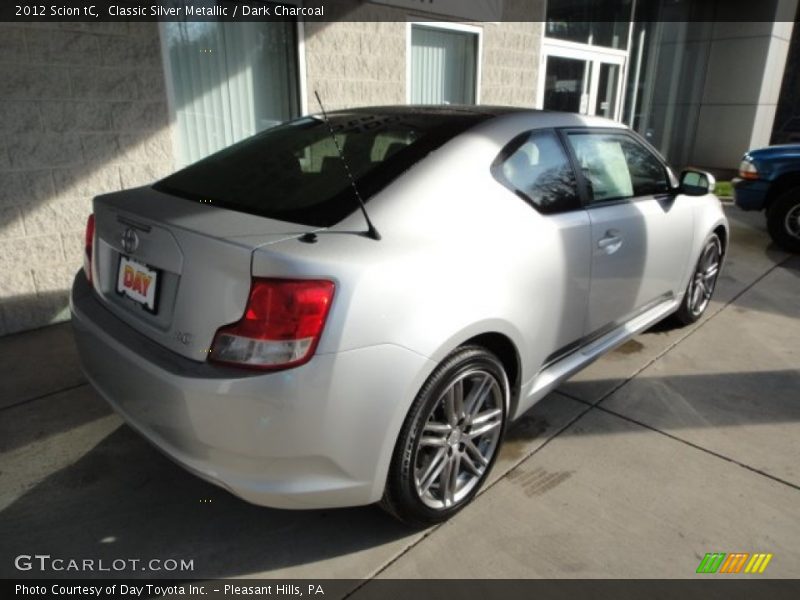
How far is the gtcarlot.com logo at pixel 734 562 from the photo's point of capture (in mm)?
2135

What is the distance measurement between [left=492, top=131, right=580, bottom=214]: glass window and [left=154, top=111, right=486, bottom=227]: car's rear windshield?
0.76ft

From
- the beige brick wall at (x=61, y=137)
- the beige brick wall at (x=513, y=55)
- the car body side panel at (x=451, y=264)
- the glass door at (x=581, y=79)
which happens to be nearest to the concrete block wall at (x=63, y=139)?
the beige brick wall at (x=61, y=137)

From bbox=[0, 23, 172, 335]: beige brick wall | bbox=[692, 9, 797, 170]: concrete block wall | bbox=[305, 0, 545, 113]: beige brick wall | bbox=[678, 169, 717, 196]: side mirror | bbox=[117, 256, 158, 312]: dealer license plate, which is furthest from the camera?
bbox=[692, 9, 797, 170]: concrete block wall

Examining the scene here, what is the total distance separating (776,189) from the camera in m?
6.75

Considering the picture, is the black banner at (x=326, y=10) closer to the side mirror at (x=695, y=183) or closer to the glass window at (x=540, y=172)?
the glass window at (x=540, y=172)

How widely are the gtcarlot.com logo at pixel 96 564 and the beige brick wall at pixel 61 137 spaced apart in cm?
253

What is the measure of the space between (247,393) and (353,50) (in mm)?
4961

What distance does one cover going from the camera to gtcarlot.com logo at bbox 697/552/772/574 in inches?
84.0

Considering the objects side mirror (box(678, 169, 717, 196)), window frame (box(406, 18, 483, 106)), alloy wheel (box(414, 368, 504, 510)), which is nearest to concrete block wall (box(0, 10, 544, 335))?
window frame (box(406, 18, 483, 106))

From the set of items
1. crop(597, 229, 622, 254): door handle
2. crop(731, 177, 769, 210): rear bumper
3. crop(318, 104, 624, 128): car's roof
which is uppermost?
crop(318, 104, 624, 128): car's roof

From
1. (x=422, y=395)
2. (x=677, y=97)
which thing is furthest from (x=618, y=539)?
(x=677, y=97)

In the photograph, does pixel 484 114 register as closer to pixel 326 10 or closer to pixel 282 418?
pixel 282 418

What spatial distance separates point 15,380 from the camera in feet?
11.3

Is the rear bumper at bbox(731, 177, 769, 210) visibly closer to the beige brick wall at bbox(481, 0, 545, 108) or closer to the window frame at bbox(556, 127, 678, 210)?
the beige brick wall at bbox(481, 0, 545, 108)
